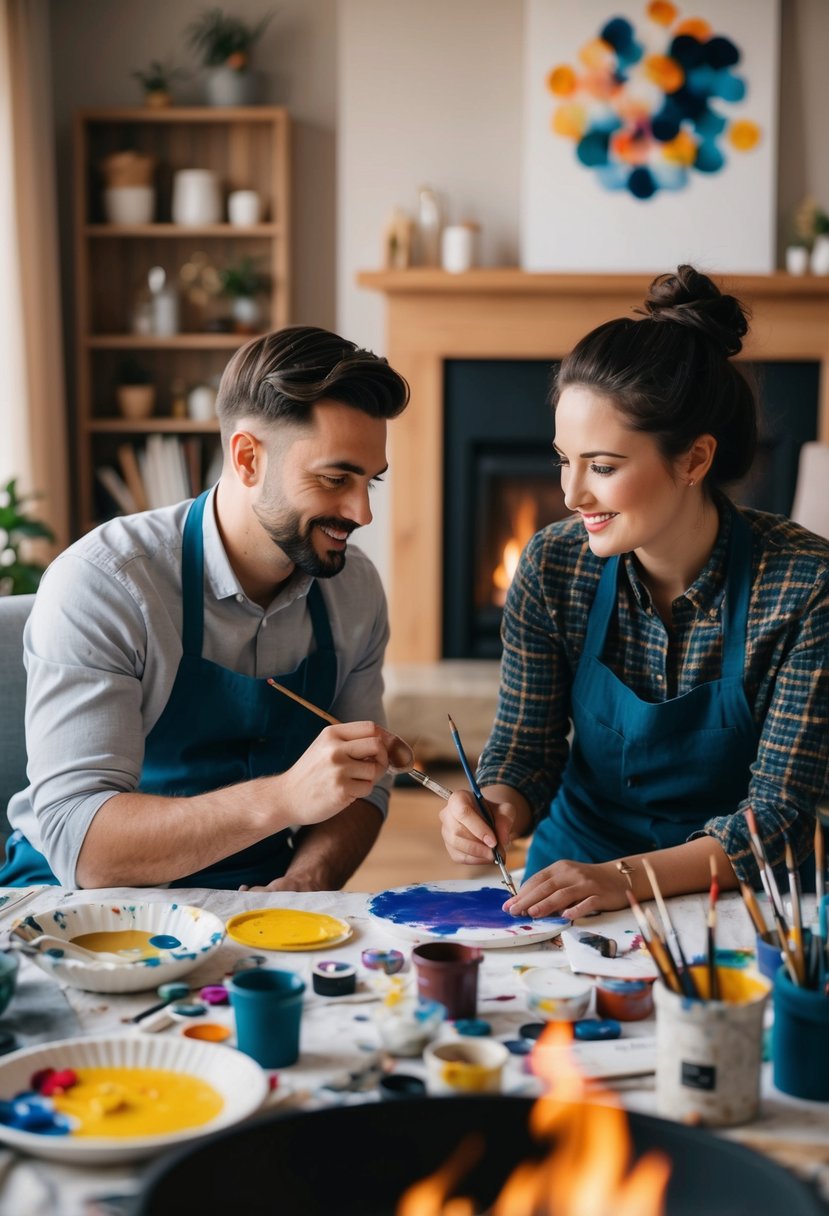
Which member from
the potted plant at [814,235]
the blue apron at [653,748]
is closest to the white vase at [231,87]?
the potted plant at [814,235]

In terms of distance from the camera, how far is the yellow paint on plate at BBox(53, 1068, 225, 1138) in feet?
3.03

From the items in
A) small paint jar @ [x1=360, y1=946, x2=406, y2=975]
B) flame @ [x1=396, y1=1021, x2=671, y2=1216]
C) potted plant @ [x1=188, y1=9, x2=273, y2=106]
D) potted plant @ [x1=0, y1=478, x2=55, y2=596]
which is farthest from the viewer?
potted plant @ [x1=188, y1=9, x2=273, y2=106]

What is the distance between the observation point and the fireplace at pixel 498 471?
437 cm

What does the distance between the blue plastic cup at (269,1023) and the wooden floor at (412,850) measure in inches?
72.4

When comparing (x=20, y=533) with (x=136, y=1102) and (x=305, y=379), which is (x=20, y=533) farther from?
(x=136, y=1102)

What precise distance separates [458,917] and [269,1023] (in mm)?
394

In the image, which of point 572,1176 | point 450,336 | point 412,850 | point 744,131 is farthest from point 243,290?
point 572,1176

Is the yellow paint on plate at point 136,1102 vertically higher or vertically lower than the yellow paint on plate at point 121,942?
higher

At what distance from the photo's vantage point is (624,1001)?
1.12 metres

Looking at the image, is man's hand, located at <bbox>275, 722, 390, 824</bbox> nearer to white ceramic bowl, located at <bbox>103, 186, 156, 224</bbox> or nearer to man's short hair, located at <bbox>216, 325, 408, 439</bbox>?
man's short hair, located at <bbox>216, 325, 408, 439</bbox>

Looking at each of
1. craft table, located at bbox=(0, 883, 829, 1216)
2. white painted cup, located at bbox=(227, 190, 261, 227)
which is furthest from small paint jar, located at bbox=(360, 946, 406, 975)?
white painted cup, located at bbox=(227, 190, 261, 227)

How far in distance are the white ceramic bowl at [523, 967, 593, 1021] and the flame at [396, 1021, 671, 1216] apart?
0.63 feet

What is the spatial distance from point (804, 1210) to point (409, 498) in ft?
12.2

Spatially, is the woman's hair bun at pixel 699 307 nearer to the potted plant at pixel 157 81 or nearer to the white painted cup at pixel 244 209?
the white painted cup at pixel 244 209
